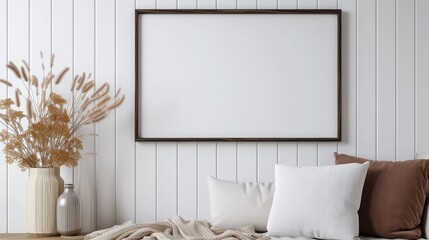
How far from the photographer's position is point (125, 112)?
10.4 feet

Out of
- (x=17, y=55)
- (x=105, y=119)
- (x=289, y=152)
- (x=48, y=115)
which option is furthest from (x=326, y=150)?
(x=17, y=55)

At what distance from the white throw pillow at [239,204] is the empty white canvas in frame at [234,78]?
0.33 m

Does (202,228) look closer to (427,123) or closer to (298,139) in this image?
(298,139)

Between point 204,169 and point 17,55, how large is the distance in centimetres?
126

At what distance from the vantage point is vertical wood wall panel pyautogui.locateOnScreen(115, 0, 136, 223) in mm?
3154

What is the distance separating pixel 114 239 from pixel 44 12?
4.55 feet

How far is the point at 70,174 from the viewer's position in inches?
124

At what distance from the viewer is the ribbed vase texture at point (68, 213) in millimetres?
2881

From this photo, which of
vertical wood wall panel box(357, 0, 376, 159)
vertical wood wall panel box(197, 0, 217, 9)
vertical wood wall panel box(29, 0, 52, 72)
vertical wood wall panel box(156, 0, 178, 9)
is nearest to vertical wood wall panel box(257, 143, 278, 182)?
vertical wood wall panel box(357, 0, 376, 159)

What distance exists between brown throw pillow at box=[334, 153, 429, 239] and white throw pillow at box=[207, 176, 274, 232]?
0.50 m

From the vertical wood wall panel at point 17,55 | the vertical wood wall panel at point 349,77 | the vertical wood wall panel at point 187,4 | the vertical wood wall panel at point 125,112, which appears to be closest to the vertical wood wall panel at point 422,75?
the vertical wood wall panel at point 349,77

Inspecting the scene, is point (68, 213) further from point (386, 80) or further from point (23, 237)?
point (386, 80)

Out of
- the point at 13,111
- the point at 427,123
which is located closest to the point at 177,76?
the point at 13,111

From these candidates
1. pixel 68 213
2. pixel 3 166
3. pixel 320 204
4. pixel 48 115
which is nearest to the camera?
pixel 320 204
